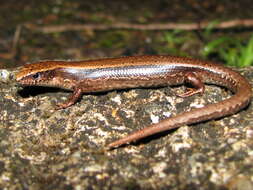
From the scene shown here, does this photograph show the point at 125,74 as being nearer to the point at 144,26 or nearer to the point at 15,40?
the point at 144,26

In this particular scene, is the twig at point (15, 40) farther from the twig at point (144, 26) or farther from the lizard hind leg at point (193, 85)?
the lizard hind leg at point (193, 85)

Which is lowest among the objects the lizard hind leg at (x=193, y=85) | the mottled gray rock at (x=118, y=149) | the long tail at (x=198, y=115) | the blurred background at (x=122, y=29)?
the mottled gray rock at (x=118, y=149)

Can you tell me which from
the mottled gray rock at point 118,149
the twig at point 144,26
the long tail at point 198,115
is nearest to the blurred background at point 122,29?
the twig at point 144,26

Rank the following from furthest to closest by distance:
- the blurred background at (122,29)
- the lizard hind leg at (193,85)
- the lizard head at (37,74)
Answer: the blurred background at (122,29) → the lizard head at (37,74) → the lizard hind leg at (193,85)

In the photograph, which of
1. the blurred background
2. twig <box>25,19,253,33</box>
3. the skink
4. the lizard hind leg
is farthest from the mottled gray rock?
twig <box>25,19,253,33</box>

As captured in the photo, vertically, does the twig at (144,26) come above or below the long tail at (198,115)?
above

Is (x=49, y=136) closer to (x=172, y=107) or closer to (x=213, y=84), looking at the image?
(x=172, y=107)

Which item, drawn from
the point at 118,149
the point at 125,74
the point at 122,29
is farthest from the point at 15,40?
the point at 118,149

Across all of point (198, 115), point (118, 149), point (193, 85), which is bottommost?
point (118, 149)
